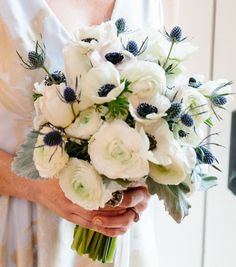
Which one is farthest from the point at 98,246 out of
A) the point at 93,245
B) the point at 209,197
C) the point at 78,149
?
the point at 209,197

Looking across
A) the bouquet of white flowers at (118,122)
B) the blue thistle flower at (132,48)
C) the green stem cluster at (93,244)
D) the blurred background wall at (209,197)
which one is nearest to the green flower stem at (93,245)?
the green stem cluster at (93,244)

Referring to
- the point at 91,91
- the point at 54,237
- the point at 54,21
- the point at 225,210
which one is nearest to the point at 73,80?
the point at 91,91

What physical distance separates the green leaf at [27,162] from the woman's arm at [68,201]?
0.31 feet

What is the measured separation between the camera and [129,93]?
24.2 inches

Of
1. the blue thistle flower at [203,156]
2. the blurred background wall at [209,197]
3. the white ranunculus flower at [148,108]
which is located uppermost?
the white ranunculus flower at [148,108]

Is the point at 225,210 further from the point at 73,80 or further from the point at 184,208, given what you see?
the point at 73,80

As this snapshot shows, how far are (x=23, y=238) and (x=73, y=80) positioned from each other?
0.34 m

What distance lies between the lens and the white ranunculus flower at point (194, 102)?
0.65 m

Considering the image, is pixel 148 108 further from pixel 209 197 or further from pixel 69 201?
pixel 209 197

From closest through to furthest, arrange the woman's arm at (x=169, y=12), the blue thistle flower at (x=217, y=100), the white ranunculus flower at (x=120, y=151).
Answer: the white ranunculus flower at (x=120, y=151) → the blue thistle flower at (x=217, y=100) → the woman's arm at (x=169, y=12)

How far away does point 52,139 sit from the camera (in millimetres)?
606

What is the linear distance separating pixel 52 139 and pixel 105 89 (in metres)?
0.10

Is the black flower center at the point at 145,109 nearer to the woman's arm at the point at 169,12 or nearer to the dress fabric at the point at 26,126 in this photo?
the dress fabric at the point at 26,126

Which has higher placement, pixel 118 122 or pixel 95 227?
pixel 118 122
